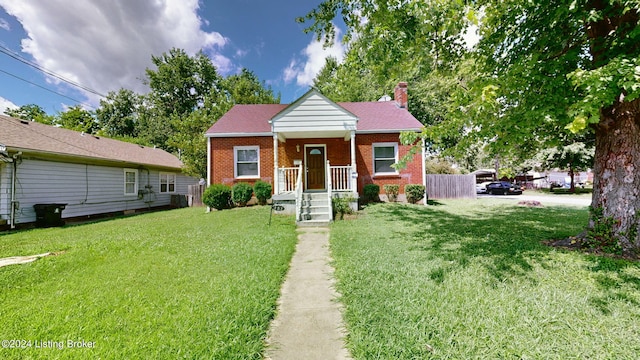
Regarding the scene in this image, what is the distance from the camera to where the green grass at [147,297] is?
228cm

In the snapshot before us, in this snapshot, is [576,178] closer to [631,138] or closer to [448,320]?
[631,138]

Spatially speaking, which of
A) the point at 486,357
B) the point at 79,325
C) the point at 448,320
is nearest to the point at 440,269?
the point at 448,320

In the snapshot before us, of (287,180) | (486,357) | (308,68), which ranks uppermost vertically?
(308,68)

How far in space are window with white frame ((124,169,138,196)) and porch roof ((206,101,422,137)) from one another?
6049 mm

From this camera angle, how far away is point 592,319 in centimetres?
255

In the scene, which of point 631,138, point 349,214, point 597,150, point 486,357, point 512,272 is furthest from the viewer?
point 349,214

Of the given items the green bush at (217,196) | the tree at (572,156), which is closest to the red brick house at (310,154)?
the green bush at (217,196)

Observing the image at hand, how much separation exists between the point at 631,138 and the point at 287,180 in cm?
1004

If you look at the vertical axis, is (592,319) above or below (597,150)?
below

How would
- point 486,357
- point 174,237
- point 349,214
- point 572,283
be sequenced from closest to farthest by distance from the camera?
point 486,357
point 572,283
point 174,237
point 349,214

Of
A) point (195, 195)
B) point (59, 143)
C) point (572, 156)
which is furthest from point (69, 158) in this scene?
point (572, 156)

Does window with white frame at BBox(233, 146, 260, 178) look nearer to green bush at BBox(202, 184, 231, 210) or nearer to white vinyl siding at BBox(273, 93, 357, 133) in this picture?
green bush at BBox(202, 184, 231, 210)

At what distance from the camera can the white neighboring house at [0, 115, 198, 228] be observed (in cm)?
891

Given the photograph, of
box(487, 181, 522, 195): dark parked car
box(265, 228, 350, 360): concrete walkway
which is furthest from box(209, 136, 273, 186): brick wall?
box(487, 181, 522, 195): dark parked car
